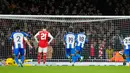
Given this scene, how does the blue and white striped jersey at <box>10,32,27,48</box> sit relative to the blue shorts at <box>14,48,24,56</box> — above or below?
above

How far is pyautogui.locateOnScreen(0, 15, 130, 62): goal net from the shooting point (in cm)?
1460

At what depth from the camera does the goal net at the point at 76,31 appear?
14602 mm

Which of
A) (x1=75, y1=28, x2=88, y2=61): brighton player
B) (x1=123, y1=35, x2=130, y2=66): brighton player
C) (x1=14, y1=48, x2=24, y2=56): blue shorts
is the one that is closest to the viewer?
(x1=14, y1=48, x2=24, y2=56): blue shorts

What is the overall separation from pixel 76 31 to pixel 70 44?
1.68 feet

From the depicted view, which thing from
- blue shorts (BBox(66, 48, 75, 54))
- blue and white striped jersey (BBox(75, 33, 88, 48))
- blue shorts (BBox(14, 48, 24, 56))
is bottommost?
blue shorts (BBox(66, 48, 75, 54))

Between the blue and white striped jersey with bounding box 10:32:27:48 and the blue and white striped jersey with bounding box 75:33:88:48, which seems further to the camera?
the blue and white striped jersey with bounding box 75:33:88:48

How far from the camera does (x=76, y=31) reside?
587 inches

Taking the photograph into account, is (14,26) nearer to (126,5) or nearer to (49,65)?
(49,65)

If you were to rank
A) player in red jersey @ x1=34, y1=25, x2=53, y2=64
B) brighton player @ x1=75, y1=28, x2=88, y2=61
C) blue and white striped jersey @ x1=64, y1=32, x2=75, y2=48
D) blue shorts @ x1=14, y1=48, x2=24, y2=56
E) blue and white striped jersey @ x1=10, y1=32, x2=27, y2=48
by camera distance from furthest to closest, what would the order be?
brighton player @ x1=75, y1=28, x2=88, y2=61 < blue and white striped jersey @ x1=64, y1=32, x2=75, y2=48 < player in red jersey @ x1=34, y1=25, x2=53, y2=64 < blue shorts @ x1=14, y1=48, x2=24, y2=56 < blue and white striped jersey @ x1=10, y1=32, x2=27, y2=48

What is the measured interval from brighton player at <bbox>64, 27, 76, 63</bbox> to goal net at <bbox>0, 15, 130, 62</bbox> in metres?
0.14

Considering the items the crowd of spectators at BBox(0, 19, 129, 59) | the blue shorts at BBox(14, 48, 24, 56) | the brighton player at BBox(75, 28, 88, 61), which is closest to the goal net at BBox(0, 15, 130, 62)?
the crowd of spectators at BBox(0, 19, 129, 59)

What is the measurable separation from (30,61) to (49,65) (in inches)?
26.8

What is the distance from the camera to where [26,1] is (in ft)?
64.6

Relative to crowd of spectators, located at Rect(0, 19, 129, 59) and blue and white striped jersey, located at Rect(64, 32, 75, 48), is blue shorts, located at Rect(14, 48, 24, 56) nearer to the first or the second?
crowd of spectators, located at Rect(0, 19, 129, 59)
